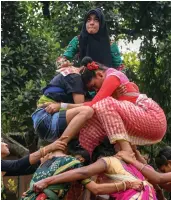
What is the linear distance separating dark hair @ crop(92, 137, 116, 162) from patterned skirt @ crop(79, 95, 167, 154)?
0.23 ft

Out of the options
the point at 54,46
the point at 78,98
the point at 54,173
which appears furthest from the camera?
the point at 54,46

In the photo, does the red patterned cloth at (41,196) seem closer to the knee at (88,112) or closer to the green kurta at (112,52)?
the knee at (88,112)

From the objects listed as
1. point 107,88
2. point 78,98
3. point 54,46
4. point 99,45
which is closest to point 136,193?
point 107,88

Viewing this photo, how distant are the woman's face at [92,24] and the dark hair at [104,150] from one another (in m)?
1.06

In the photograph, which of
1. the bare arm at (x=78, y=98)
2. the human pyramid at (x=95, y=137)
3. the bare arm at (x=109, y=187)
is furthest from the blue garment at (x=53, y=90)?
the bare arm at (x=109, y=187)

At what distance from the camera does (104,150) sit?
5.35m

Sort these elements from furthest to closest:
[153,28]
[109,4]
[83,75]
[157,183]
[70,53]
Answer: [153,28] < [109,4] < [70,53] < [83,75] < [157,183]

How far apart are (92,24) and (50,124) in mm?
1088

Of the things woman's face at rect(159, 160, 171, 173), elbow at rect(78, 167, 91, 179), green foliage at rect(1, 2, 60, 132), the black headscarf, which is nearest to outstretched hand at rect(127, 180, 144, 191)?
elbow at rect(78, 167, 91, 179)

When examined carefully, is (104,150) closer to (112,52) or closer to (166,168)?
(166,168)

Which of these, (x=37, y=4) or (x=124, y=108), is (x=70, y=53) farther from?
(x=37, y=4)

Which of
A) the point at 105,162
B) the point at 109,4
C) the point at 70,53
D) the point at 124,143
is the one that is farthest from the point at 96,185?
the point at 109,4

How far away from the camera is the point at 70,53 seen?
5930 millimetres

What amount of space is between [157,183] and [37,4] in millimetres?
9006
